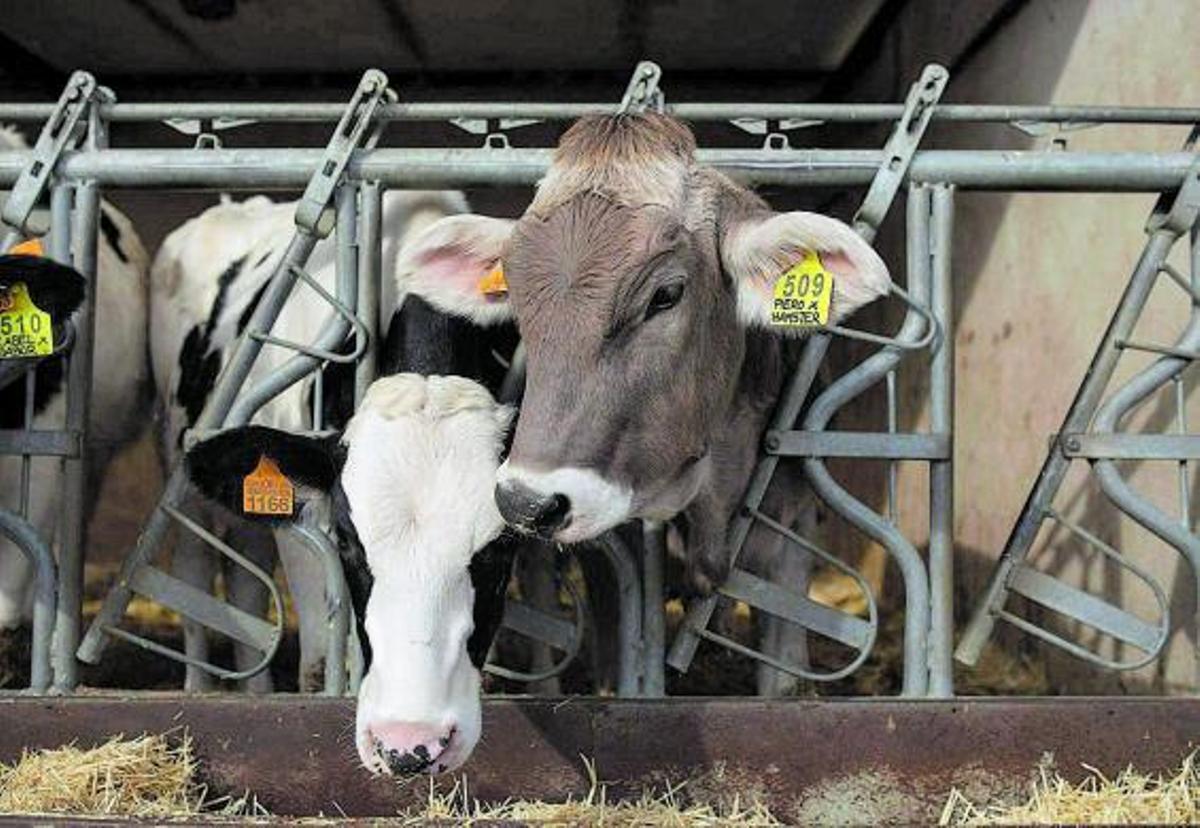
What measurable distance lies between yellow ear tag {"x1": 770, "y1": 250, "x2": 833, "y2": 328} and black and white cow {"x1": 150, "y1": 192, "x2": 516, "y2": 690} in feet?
3.12

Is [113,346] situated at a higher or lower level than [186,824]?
higher

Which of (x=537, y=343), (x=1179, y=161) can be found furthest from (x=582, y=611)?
(x=1179, y=161)

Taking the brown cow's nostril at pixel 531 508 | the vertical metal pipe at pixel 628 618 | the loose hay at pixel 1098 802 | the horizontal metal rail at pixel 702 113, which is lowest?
the loose hay at pixel 1098 802

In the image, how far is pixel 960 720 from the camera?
348cm

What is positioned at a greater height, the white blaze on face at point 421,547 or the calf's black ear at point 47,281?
the calf's black ear at point 47,281

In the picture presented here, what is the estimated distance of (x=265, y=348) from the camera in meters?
4.80

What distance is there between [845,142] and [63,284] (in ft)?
22.8

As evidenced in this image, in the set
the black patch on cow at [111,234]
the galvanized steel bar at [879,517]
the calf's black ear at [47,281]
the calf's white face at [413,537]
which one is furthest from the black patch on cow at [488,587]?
the black patch on cow at [111,234]

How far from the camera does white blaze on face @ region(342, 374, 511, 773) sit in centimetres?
306

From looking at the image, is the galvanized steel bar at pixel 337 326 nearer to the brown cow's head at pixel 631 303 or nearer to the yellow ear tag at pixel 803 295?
the brown cow's head at pixel 631 303

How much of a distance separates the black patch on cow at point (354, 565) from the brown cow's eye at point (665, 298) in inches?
33.2

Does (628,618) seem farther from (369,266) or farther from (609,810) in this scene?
(369,266)

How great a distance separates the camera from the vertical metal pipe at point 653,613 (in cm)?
388

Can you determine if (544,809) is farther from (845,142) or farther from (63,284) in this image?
(845,142)
